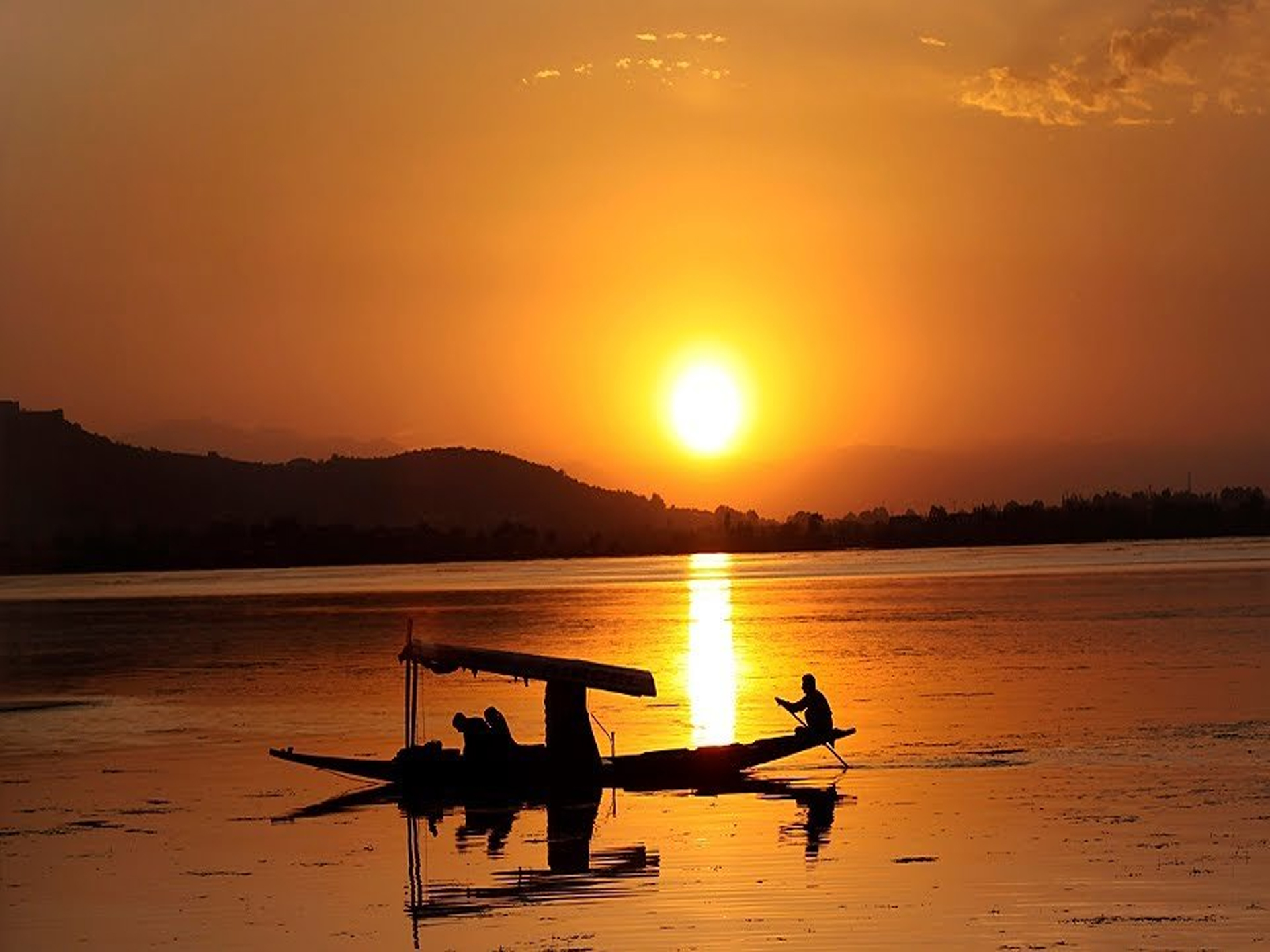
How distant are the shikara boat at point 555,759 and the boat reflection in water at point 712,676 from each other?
651 centimetres

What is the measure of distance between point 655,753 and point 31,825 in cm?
1010

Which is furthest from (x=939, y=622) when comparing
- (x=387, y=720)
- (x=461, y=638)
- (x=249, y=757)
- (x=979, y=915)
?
(x=979, y=915)

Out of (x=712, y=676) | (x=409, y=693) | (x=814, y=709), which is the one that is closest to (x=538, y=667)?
(x=409, y=693)

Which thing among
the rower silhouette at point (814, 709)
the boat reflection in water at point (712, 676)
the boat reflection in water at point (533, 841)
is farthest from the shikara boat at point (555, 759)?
the boat reflection in water at point (712, 676)

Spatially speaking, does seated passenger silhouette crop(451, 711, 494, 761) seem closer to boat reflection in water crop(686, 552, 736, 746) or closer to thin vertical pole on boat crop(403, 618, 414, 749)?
thin vertical pole on boat crop(403, 618, 414, 749)

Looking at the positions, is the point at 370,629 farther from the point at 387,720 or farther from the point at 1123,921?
the point at 1123,921

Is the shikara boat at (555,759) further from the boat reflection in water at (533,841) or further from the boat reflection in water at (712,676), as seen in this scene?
the boat reflection in water at (712,676)

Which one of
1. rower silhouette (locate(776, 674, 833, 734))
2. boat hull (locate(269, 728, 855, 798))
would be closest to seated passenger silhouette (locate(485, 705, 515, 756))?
boat hull (locate(269, 728, 855, 798))

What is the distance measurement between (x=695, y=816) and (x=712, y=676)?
107 ft

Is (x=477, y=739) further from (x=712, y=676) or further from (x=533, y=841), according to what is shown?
(x=712, y=676)

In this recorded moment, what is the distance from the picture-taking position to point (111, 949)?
21.9m

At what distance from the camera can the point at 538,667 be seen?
33656 mm

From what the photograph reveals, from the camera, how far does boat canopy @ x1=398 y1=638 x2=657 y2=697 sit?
109ft

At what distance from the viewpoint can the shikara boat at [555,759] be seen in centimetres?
3294
